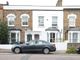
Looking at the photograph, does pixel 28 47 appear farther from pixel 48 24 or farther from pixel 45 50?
pixel 48 24

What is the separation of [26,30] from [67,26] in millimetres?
6462

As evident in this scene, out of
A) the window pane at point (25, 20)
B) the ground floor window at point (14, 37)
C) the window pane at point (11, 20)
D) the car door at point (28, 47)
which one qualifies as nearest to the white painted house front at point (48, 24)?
the window pane at point (25, 20)

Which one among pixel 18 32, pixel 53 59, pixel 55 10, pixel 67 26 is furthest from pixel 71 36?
pixel 53 59

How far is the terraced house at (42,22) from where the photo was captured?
49875 mm

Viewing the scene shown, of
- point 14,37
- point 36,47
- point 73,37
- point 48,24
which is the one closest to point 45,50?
point 36,47

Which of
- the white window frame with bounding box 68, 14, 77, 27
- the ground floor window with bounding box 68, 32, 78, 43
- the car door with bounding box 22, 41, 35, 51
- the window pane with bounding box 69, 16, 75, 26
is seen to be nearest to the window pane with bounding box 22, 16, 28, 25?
the white window frame with bounding box 68, 14, 77, 27

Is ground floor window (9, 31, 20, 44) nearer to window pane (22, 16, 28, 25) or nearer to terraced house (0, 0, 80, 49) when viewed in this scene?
terraced house (0, 0, 80, 49)

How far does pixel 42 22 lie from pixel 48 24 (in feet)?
3.25

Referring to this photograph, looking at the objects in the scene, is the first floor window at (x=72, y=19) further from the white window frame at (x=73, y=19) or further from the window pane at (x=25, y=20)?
the window pane at (x=25, y=20)

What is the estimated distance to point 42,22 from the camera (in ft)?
165

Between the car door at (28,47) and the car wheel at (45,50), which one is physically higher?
the car door at (28,47)

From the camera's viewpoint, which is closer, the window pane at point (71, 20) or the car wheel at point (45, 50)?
the car wheel at point (45, 50)

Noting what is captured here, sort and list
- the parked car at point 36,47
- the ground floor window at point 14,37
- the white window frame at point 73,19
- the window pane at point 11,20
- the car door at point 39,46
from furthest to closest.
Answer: the window pane at point 11,20, the ground floor window at point 14,37, the white window frame at point 73,19, the car door at point 39,46, the parked car at point 36,47

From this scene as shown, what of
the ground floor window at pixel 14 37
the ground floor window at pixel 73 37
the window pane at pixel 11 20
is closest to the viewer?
the ground floor window at pixel 73 37
